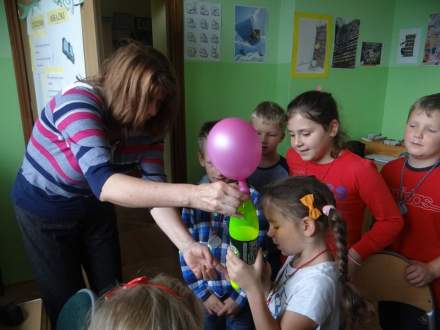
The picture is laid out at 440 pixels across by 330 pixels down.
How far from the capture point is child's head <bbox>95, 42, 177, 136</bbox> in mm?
962

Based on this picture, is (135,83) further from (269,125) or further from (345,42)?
(345,42)

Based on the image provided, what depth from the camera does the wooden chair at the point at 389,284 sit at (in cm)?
107

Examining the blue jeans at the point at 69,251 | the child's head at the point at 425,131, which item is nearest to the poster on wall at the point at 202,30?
the blue jeans at the point at 69,251

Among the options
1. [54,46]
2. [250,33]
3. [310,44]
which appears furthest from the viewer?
[310,44]

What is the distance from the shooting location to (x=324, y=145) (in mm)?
1287

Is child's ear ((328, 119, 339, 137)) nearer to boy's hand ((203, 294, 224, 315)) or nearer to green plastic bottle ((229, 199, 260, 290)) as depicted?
green plastic bottle ((229, 199, 260, 290))

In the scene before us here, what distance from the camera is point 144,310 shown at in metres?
0.60

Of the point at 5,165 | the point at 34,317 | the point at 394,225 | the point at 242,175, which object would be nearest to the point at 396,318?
the point at 394,225

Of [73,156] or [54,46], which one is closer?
[73,156]

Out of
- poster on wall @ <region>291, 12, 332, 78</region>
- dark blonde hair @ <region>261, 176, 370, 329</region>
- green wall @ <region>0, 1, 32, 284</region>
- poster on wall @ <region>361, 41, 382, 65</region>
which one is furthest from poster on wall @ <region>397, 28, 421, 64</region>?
green wall @ <region>0, 1, 32, 284</region>

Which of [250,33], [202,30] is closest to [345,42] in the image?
[250,33]

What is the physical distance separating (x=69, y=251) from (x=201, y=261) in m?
0.53

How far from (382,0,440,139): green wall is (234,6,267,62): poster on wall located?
1201 millimetres

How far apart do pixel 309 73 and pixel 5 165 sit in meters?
1.97
